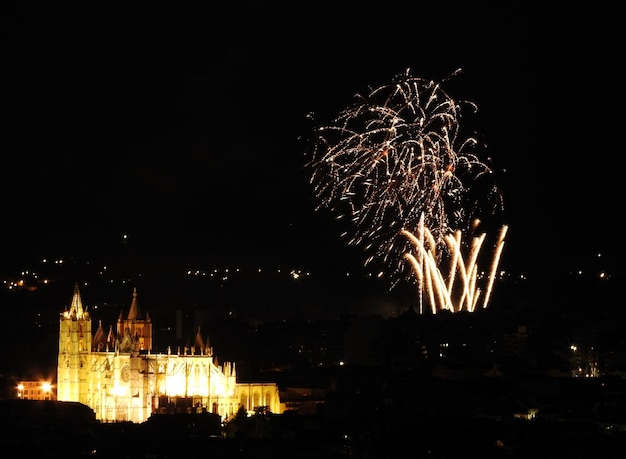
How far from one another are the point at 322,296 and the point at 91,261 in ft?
63.0

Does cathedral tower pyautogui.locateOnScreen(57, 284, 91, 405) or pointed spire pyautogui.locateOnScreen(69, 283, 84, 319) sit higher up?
→ pointed spire pyautogui.locateOnScreen(69, 283, 84, 319)

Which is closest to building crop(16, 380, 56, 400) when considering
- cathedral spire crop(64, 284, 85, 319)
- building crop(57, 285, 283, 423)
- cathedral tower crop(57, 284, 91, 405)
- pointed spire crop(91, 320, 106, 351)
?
cathedral tower crop(57, 284, 91, 405)

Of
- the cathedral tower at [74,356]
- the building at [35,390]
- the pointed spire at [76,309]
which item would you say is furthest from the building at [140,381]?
the building at [35,390]

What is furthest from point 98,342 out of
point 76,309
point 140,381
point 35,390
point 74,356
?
point 35,390

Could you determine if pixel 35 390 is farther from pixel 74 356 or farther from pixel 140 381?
pixel 140 381

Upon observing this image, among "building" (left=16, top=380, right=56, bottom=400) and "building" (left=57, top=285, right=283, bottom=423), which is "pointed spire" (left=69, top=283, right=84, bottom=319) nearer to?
"building" (left=57, top=285, right=283, bottom=423)

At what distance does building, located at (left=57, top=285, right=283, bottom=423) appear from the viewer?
225 ft

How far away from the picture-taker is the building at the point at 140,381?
2702 inches

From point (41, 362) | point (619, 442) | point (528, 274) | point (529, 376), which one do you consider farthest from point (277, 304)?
point (619, 442)

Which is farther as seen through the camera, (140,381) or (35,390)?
(35,390)

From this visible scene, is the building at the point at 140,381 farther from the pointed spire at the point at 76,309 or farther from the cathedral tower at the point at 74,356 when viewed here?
the pointed spire at the point at 76,309

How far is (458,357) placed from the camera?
7688 cm

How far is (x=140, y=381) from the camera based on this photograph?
Result: 69.5 metres

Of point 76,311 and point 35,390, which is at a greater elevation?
point 76,311
